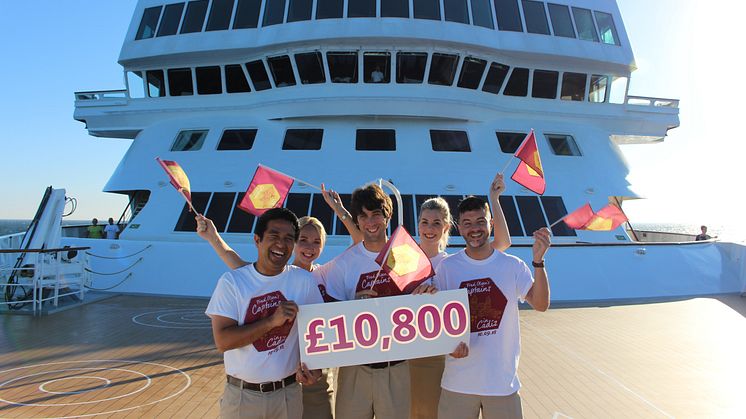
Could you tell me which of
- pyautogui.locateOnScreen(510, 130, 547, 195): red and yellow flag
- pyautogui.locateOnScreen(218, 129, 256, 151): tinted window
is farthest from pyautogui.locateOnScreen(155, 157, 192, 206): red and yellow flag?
pyautogui.locateOnScreen(218, 129, 256, 151): tinted window

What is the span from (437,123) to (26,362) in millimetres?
10918

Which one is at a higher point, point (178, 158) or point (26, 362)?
point (178, 158)

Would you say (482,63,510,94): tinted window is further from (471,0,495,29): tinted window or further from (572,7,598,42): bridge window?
(572,7,598,42): bridge window

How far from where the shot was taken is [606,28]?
1588cm

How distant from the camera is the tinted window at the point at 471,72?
14.1 m

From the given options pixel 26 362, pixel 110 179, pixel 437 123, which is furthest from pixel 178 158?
pixel 26 362

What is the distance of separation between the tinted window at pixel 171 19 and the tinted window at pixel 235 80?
7.49 ft

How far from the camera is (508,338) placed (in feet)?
10.4

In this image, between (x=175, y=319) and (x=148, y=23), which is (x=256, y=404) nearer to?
(x=175, y=319)

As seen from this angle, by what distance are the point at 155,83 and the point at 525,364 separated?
46.2 feet

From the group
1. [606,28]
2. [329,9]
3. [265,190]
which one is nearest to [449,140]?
[329,9]

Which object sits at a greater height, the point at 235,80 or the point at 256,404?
the point at 235,80

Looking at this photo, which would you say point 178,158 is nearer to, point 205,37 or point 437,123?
point 205,37

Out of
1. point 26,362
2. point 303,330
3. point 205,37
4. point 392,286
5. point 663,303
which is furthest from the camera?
point 205,37
